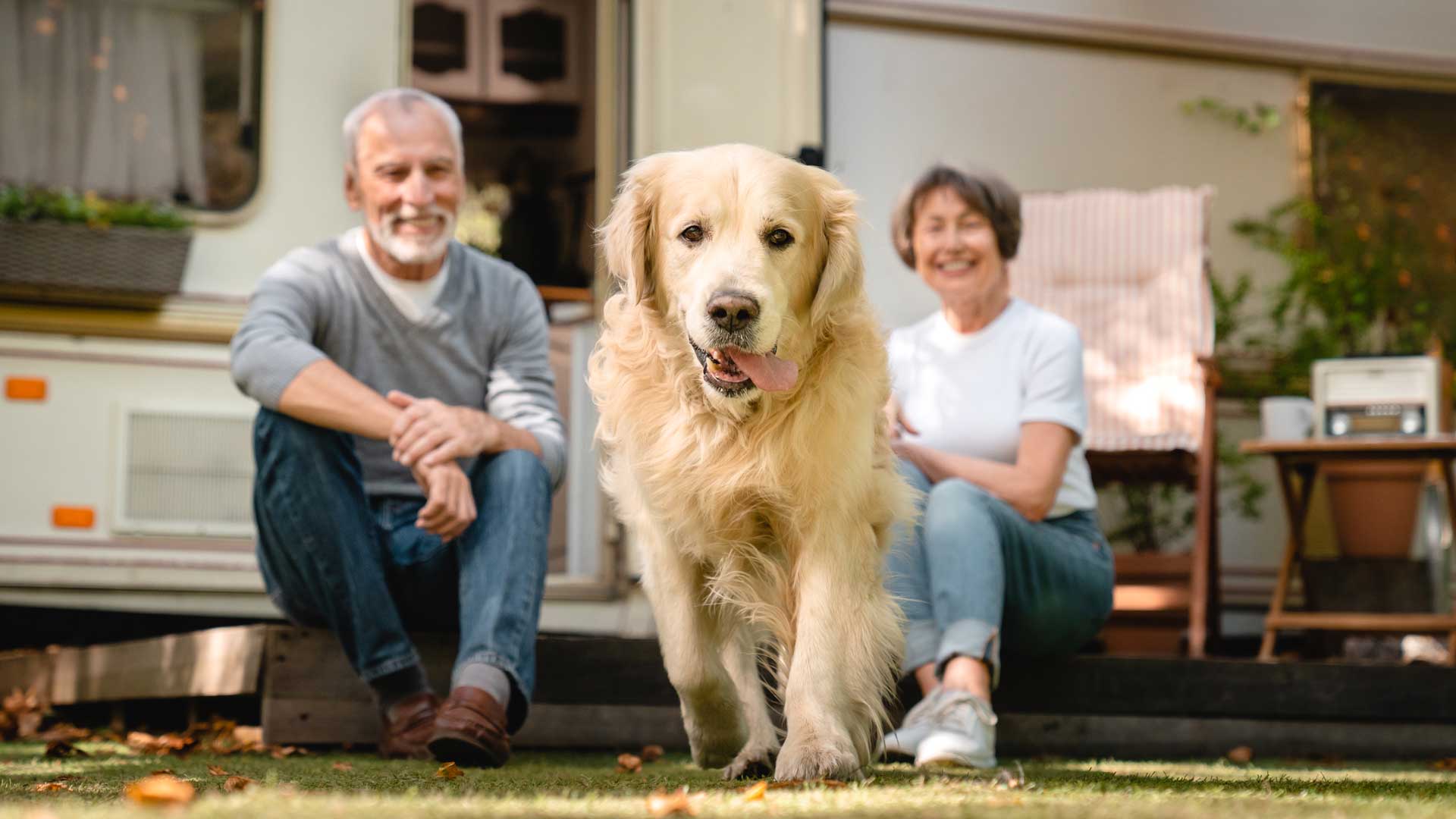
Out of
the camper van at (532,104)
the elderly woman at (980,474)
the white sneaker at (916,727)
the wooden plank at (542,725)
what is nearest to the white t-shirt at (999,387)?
the elderly woman at (980,474)

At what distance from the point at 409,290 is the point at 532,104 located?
399cm

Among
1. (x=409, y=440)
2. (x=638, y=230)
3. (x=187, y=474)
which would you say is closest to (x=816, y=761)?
(x=638, y=230)

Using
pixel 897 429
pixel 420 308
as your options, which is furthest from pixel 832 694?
pixel 420 308

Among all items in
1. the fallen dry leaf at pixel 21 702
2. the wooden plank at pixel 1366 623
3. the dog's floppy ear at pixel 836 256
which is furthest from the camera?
the wooden plank at pixel 1366 623

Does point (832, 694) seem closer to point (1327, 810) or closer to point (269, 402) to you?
point (1327, 810)

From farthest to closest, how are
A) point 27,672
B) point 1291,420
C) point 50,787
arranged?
point 1291,420 → point 27,672 → point 50,787

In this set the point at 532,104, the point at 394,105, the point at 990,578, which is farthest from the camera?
the point at 532,104

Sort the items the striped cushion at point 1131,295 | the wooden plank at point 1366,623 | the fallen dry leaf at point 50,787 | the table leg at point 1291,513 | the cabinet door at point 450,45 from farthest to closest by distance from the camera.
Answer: the cabinet door at point 450,45, the striped cushion at point 1131,295, the table leg at point 1291,513, the wooden plank at point 1366,623, the fallen dry leaf at point 50,787

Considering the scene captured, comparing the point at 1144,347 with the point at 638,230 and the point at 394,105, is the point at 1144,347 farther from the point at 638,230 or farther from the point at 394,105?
the point at 638,230

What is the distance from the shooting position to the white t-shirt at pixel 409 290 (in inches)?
124

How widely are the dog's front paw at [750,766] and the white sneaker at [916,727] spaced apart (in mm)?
457

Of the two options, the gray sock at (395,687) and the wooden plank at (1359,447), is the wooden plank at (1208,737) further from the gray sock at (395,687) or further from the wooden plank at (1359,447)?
the gray sock at (395,687)

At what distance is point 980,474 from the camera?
321 cm

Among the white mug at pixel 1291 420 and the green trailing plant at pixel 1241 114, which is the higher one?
the green trailing plant at pixel 1241 114
